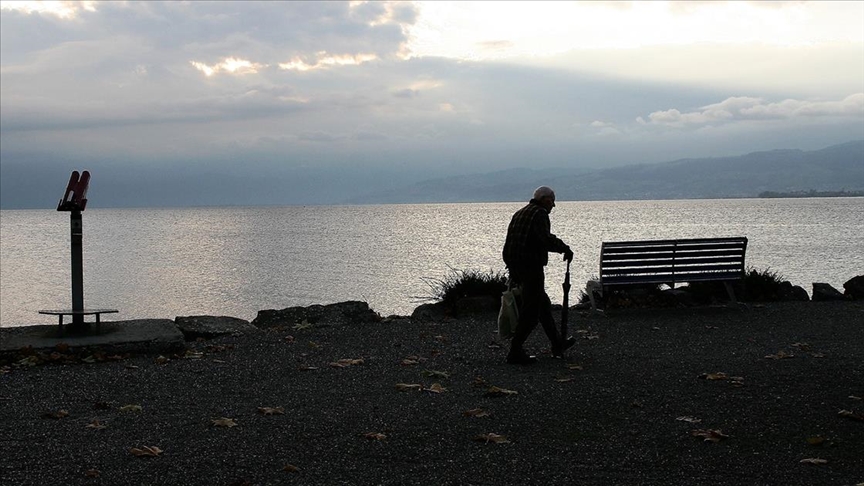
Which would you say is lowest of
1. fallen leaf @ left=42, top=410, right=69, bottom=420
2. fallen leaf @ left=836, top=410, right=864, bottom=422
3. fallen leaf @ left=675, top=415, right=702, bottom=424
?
fallen leaf @ left=42, top=410, right=69, bottom=420

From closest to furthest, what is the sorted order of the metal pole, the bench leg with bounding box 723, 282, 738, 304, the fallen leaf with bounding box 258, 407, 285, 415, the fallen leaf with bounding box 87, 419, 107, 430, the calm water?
the fallen leaf with bounding box 87, 419, 107, 430 < the fallen leaf with bounding box 258, 407, 285, 415 < the metal pole < the bench leg with bounding box 723, 282, 738, 304 < the calm water

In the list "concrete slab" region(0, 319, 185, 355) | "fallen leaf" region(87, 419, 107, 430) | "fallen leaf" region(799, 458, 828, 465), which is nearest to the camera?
"fallen leaf" region(799, 458, 828, 465)

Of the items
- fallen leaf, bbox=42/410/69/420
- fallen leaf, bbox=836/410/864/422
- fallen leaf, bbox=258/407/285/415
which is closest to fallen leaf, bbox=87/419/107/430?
fallen leaf, bbox=42/410/69/420

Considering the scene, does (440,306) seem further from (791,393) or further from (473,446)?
(473,446)

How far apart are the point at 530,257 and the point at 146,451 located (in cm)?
453

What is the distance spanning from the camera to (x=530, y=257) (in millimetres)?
8875

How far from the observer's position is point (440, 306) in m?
13.6

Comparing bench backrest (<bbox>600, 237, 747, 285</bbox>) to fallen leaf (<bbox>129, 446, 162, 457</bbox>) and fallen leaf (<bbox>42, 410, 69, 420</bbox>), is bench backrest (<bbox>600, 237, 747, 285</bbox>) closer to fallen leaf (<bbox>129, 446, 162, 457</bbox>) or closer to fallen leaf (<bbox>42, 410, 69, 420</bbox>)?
fallen leaf (<bbox>42, 410, 69, 420</bbox>)

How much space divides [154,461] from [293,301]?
1144 inches

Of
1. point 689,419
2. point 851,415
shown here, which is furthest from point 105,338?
point 851,415

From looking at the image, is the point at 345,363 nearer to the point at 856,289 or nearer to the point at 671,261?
the point at 671,261

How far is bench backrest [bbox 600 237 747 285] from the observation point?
12.9 metres

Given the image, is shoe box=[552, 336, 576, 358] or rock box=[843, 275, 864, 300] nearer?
shoe box=[552, 336, 576, 358]

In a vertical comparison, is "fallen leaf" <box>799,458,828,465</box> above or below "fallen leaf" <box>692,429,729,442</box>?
below
